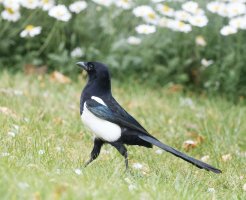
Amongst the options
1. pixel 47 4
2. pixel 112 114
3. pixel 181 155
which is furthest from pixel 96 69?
pixel 47 4

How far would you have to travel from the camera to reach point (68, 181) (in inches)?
123

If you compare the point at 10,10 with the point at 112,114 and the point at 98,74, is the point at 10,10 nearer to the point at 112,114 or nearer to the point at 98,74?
the point at 98,74

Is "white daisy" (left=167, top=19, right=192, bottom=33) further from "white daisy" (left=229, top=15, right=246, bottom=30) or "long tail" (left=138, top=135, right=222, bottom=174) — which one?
"long tail" (left=138, top=135, right=222, bottom=174)

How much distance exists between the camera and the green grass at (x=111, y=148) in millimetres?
3133

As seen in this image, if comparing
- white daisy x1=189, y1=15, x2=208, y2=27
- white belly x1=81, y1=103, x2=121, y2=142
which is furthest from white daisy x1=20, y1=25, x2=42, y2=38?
white belly x1=81, y1=103, x2=121, y2=142

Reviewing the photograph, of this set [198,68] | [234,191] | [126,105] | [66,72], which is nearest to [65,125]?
[126,105]

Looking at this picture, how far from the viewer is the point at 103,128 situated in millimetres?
3785

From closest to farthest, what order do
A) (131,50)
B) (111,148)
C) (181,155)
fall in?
(181,155) → (111,148) → (131,50)

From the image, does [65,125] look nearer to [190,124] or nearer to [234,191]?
[190,124]

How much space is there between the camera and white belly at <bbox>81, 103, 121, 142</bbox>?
12.4 ft

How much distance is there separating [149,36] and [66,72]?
90cm

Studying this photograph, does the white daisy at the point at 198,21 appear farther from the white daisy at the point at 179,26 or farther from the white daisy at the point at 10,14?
the white daisy at the point at 10,14

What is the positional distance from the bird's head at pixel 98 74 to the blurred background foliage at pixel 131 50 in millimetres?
2844

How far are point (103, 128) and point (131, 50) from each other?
3343 millimetres
